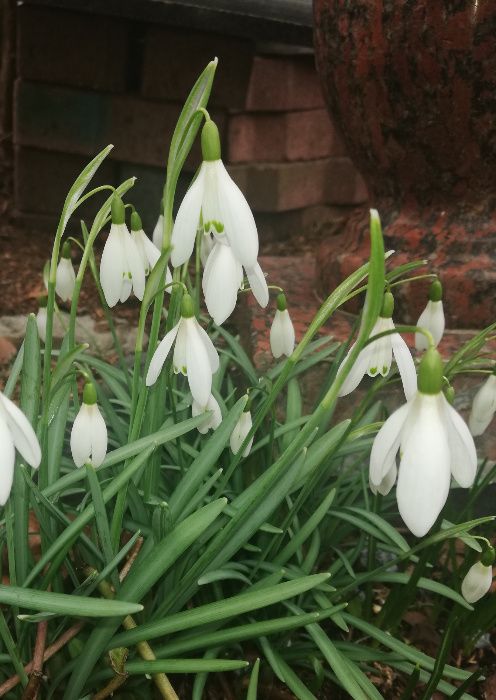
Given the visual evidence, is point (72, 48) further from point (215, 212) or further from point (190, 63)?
point (215, 212)

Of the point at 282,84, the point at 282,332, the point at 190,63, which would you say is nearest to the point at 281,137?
the point at 282,84

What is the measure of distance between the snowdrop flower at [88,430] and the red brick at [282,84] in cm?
289

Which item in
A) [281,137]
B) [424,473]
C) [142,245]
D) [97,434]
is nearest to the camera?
[424,473]

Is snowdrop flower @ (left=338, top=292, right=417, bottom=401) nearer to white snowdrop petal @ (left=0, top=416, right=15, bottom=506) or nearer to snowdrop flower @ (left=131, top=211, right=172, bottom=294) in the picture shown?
snowdrop flower @ (left=131, top=211, right=172, bottom=294)

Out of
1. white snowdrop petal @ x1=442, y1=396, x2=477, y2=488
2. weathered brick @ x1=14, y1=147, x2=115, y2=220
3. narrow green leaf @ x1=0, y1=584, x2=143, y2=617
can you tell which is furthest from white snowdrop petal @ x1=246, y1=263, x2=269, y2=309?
weathered brick @ x1=14, y1=147, x2=115, y2=220

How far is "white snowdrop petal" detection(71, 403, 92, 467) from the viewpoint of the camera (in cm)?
116

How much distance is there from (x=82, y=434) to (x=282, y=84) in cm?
314

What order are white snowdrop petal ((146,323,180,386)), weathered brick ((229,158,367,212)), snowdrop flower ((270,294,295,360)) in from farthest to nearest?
weathered brick ((229,158,367,212)) → snowdrop flower ((270,294,295,360)) → white snowdrop petal ((146,323,180,386))

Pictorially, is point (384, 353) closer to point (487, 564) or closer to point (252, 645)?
point (487, 564)

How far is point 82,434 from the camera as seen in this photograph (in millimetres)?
1167

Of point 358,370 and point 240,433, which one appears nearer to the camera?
point 358,370

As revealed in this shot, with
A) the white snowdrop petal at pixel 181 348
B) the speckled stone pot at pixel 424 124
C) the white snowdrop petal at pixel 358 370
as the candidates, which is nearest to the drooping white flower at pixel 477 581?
the white snowdrop petal at pixel 358 370

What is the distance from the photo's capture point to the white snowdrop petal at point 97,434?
3.83ft

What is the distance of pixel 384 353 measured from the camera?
49.6 inches
